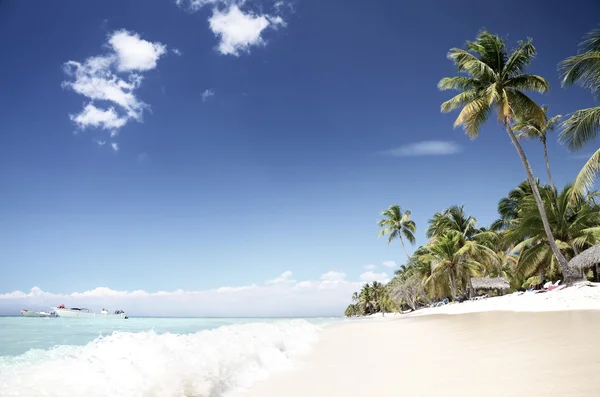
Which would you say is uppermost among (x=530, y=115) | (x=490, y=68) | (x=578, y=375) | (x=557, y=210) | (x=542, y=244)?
(x=490, y=68)

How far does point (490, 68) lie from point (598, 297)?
11097mm

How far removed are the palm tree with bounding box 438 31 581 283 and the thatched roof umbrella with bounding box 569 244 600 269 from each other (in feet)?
9.12

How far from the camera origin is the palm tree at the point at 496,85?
16.2 meters

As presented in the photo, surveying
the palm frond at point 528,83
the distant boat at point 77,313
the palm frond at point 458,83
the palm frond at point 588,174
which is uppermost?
the palm frond at point 458,83

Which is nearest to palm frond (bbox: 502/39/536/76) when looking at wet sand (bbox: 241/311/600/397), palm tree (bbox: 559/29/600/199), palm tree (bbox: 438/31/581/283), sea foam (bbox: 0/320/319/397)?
palm tree (bbox: 438/31/581/283)

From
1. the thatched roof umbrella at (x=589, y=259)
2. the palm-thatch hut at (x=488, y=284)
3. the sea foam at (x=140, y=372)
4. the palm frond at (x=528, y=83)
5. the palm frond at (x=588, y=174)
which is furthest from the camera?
the palm-thatch hut at (x=488, y=284)

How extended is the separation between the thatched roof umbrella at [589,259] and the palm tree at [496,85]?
2780mm

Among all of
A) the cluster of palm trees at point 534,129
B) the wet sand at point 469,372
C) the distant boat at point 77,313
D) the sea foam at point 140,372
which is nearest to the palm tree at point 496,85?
the cluster of palm trees at point 534,129

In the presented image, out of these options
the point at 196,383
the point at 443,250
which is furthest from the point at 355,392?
the point at 443,250

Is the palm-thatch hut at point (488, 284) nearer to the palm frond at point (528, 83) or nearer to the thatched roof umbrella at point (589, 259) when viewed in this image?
the thatched roof umbrella at point (589, 259)

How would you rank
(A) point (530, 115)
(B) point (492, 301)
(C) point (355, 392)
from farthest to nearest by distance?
(B) point (492, 301) → (A) point (530, 115) → (C) point (355, 392)

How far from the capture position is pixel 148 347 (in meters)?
4.43

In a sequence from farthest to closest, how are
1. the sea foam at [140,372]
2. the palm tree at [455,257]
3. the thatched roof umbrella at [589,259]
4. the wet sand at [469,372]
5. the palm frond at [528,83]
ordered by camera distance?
the palm tree at [455,257] < the palm frond at [528,83] < the thatched roof umbrella at [589,259] < the sea foam at [140,372] < the wet sand at [469,372]

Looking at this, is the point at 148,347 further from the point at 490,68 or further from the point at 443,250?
the point at 443,250
